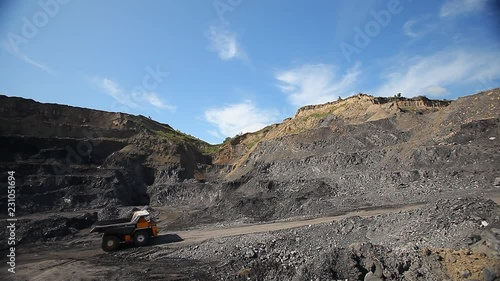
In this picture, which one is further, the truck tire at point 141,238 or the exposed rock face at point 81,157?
the exposed rock face at point 81,157

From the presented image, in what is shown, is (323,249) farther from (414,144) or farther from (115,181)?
(115,181)

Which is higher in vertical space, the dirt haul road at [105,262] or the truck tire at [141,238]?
the truck tire at [141,238]

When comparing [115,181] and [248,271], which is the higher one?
[115,181]

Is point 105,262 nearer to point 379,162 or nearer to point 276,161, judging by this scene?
point 379,162

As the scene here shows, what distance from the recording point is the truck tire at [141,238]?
50.5ft

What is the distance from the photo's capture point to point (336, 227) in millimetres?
12297

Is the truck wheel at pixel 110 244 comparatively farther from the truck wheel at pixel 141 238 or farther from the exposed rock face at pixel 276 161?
the exposed rock face at pixel 276 161

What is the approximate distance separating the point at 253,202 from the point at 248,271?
13.5 m

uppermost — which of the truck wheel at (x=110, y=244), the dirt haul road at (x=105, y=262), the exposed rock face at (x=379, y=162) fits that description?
the exposed rock face at (x=379, y=162)

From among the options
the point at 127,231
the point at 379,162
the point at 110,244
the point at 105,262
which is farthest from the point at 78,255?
the point at 379,162

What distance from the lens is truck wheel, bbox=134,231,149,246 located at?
15.4m

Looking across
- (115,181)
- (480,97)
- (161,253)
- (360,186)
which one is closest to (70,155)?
(115,181)

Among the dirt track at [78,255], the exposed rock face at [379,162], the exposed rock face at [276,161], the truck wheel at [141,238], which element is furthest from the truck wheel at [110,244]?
the exposed rock face at [379,162]

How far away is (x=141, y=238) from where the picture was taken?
50.8ft
